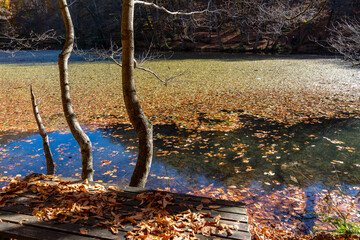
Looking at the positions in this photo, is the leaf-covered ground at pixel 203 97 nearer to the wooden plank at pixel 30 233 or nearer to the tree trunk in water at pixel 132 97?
the tree trunk in water at pixel 132 97

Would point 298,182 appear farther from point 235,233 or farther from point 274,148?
point 235,233

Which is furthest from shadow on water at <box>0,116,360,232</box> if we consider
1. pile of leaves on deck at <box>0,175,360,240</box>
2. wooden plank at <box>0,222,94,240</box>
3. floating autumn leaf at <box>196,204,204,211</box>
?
wooden plank at <box>0,222,94,240</box>

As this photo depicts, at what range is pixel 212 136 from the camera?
7992 mm

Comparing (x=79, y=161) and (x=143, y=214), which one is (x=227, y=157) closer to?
(x=79, y=161)

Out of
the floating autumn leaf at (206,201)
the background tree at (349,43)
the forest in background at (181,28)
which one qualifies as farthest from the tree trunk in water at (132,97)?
the forest in background at (181,28)

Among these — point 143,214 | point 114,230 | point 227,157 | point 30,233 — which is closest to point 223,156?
point 227,157

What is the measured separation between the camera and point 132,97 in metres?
4.01

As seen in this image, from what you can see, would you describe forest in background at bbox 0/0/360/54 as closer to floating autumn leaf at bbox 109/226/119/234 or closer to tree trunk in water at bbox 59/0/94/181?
tree trunk in water at bbox 59/0/94/181

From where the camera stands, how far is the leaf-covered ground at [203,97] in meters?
9.71

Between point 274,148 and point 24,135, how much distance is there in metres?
7.64

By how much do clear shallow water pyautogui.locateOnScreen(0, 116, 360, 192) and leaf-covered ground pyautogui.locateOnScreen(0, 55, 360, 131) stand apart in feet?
3.21

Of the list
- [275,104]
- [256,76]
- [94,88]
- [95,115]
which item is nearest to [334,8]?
[256,76]

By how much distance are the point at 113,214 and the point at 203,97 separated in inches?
400

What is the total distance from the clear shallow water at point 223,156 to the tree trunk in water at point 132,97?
4.33ft
